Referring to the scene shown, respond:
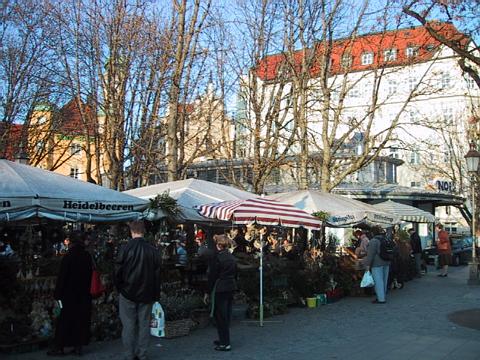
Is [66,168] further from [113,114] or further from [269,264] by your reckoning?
[269,264]

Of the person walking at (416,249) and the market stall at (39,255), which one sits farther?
the person walking at (416,249)

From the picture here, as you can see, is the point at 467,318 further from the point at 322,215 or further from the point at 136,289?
the point at 136,289

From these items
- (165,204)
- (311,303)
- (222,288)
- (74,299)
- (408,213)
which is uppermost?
(408,213)

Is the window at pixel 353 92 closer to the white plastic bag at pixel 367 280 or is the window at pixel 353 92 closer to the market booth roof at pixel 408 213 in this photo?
the market booth roof at pixel 408 213

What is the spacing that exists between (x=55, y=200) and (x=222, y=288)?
2914 millimetres

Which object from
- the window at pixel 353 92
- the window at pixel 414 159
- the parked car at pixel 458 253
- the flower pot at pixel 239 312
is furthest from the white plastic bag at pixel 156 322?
the window at pixel 414 159

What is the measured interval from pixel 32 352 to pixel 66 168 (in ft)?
172

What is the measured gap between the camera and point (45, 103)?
23.1 metres

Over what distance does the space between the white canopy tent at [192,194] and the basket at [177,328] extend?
3.47 m

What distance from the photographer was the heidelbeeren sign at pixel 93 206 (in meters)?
9.23

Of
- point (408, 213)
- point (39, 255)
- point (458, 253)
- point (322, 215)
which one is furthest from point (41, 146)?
point (458, 253)

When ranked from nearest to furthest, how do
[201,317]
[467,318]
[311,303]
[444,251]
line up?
[201,317], [467,318], [311,303], [444,251]

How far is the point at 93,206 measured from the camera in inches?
378

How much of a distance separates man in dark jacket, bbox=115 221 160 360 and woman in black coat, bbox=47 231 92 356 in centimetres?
99
